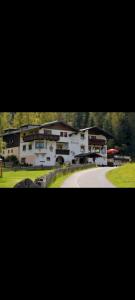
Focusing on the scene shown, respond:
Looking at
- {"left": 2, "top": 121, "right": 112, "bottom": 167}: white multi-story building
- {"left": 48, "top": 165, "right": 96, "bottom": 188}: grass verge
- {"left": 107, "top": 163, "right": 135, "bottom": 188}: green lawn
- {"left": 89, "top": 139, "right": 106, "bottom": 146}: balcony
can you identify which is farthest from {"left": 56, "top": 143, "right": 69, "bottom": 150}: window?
{"left": 107, "top": 163, "right": 135, "bottom": 188}: green lawn

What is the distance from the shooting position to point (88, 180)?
5.68 m

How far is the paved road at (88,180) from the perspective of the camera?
5.57m

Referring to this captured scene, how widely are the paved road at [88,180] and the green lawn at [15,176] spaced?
44cm

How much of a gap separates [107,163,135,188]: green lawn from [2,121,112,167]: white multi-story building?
360 mm

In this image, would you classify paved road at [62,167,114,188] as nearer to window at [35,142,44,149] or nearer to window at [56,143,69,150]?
window at [56,143,69,150]

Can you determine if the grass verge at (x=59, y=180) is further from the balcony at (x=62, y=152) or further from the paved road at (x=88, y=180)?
the balcony at (x=62, y=152)

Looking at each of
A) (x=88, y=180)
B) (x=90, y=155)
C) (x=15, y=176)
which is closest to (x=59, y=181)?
(x=88, y=180)
